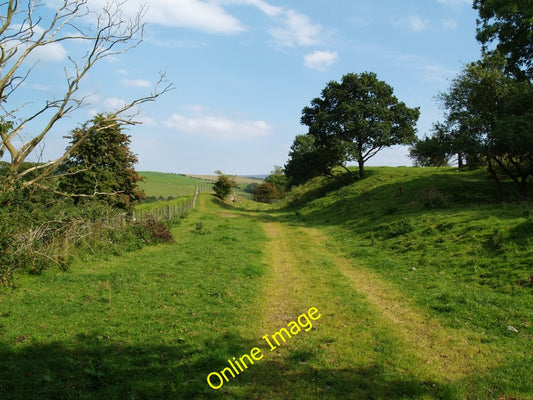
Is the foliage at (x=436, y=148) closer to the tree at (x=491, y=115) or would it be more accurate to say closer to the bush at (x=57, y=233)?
the tree at (x=491, y=115)

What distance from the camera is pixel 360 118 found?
3609 centimetres

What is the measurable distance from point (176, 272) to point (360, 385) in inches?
322

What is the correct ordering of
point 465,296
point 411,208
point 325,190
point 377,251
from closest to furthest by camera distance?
point 465,296, point 377,251, point 411,208, point 325,190

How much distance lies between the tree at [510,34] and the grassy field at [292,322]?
15544 millimetres

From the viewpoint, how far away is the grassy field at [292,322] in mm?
5367

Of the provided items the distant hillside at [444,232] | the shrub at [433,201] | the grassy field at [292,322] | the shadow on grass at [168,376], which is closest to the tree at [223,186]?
the distant hillside at [444,232]

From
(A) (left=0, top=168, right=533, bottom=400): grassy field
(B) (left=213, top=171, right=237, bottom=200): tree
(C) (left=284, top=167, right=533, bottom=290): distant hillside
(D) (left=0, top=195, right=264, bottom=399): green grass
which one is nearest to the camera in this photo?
(D) (left=0, top=195, right=264, bottom=399): green grass

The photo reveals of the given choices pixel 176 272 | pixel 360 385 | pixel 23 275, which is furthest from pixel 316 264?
pixel 23 275

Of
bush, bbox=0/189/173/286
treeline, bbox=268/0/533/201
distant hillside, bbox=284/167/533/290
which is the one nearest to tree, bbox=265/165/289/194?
treeline, bbox=268/0/533/201

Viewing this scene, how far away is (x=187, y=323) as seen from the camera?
775cm

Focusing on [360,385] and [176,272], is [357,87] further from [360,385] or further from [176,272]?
[360,385]

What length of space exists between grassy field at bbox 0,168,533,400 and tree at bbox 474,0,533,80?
15544 mm

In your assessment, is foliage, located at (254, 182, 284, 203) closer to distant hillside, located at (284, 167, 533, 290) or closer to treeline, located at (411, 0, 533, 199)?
distant hillside, located at (284, 167, 533, 290)

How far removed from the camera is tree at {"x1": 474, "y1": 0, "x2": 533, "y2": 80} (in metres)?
23.4
